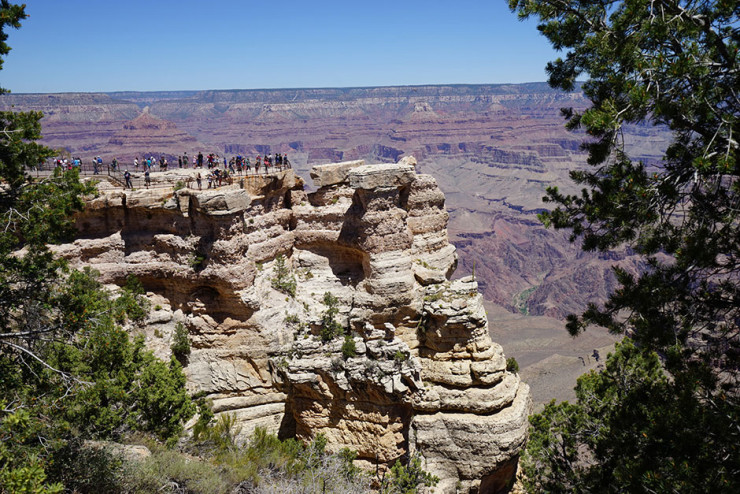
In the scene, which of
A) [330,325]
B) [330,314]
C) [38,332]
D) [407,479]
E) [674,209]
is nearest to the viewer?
[674,209]

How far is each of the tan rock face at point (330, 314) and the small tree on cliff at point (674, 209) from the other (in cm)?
1056

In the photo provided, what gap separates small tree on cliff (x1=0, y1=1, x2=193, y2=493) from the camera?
41.1 feet

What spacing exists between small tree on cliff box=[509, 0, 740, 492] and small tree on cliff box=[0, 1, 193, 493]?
44.1 feet

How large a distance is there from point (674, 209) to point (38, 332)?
15818 mm

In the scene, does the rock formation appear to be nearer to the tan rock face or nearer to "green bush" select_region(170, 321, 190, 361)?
the tan rock face

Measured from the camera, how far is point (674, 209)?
1227 centimetres

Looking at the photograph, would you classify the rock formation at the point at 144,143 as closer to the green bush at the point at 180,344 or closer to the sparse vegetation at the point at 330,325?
the green bush at the point at 180,344

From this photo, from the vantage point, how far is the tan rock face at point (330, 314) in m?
23.5

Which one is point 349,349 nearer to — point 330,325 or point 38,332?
point 330,325

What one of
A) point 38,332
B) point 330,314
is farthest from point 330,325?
point 38,332

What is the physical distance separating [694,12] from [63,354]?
69.2 ft

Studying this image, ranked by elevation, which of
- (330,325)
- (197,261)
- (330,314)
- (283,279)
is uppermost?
(197,261)

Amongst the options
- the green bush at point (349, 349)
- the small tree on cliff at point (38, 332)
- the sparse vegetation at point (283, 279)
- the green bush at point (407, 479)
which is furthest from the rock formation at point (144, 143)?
the green bush at point (407, 479)

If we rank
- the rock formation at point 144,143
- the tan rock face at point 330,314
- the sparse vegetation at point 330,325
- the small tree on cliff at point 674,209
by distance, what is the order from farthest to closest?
1. the rock formation at point 144,143
2. the sparse vegetation at point 330,325
3. the tan rock face at point 330,314
4. the small tree on cliff at point 674,209
